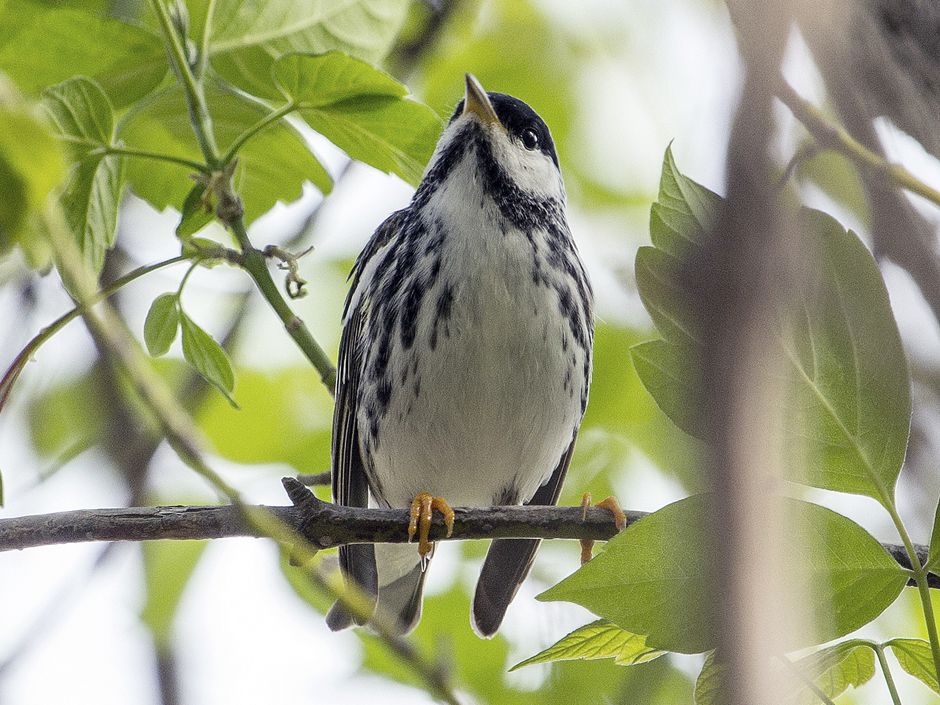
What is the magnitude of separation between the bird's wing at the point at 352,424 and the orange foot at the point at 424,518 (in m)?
0.39

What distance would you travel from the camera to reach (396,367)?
2.86 meters

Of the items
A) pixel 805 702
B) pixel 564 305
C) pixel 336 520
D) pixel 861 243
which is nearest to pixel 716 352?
pixel 861 243

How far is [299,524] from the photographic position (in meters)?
1.80

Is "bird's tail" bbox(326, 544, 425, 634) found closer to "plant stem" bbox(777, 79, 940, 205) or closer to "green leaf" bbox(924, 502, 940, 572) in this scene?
"green leaf" bbox(924, 502, 940, 572)

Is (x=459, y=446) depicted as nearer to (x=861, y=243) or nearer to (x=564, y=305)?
(x=564, y=305)

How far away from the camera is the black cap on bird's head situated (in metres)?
3.05

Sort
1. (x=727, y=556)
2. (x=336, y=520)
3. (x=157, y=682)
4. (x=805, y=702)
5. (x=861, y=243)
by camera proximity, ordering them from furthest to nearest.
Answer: (x=157, y=682), (x=336, y=520), (x=805, y=702), (x=861, y=243), (x=727, y=556)

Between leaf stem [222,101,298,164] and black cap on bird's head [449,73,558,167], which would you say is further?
black cap on bird's head [449,73,558,167]

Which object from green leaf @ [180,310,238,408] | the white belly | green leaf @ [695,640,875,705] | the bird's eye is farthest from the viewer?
the bird's eye

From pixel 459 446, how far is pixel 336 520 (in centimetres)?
119

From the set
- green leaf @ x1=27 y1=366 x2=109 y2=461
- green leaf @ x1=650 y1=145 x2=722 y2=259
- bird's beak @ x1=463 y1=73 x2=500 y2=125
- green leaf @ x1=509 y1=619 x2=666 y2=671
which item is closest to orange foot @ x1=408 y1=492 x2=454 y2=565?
green leaf @ x1=509 y1=619 x2=666 y2=671

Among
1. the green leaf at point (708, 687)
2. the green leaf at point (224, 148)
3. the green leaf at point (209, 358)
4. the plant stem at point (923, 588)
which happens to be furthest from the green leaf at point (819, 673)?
the green leaf at point (224, 148)

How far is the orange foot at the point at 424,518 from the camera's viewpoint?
6.40ft

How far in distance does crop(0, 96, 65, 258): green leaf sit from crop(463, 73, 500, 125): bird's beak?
2329 millimetres
